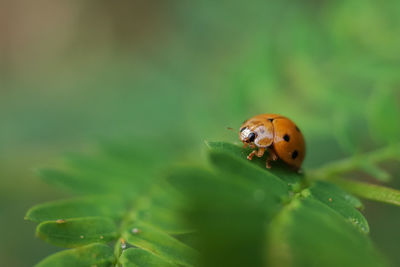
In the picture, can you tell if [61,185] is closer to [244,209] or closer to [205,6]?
[244,209]

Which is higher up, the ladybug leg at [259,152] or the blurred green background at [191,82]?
the blurred green background at [191,82]

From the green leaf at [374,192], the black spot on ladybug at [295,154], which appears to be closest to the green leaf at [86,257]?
the black spot on ladybug at [295,154]

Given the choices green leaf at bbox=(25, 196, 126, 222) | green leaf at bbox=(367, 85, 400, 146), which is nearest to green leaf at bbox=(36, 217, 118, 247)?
green leaf at bbox=(25, 196, 126, 222)

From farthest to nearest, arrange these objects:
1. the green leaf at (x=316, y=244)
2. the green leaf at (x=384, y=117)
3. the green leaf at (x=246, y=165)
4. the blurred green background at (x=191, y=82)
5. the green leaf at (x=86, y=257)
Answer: the blurred green background at (x=191, y=82), the green leaf at (x=384, y=117), the green leaf at (x=86, y=257), the green leaf at (x=246, y=165), the green leaf at (x=316, y=244)

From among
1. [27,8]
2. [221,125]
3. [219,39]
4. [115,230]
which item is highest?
[27,8]

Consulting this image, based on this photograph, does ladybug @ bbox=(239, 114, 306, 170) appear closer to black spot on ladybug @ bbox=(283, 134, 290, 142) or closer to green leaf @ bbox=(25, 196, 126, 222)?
black spot on ladybug @ bbox=(283, 134, 290, 142)

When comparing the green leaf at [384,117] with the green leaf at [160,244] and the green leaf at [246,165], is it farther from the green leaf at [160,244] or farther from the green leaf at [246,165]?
the green leaf at [160,244]

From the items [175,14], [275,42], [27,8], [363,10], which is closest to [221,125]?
[275,42]
